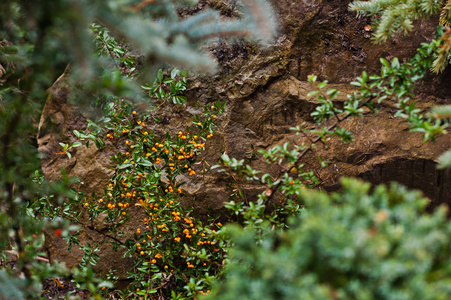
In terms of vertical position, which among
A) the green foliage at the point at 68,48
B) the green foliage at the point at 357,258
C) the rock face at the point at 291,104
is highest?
the rock face at the point at 291,104

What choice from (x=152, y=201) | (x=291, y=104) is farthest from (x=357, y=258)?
(x=291, y=104)

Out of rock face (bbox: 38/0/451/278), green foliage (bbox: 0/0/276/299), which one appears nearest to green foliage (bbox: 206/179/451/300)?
green foliage (bbox: 0/0/276/299)

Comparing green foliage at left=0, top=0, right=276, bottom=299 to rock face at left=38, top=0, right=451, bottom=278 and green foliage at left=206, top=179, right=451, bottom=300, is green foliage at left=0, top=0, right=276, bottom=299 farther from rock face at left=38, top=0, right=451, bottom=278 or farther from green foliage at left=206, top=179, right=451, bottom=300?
rock face at left=38, top=0, right=451, bottom=278

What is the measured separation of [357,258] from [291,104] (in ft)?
5.13

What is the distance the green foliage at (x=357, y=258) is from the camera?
2.74 ft

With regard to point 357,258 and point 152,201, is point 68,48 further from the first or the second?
point 152,201

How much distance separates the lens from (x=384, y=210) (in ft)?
3.28

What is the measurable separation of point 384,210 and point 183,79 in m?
1.53

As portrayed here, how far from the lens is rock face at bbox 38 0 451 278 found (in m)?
2.22

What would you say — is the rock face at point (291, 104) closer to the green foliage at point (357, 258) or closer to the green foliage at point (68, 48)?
the green foliage at point (68, 48)

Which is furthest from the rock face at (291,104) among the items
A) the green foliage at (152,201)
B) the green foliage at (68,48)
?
the green foliage at (68,48)

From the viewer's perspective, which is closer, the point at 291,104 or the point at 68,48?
the point at 68,48

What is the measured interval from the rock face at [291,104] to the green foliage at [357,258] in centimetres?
128

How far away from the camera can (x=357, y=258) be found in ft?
2.86
